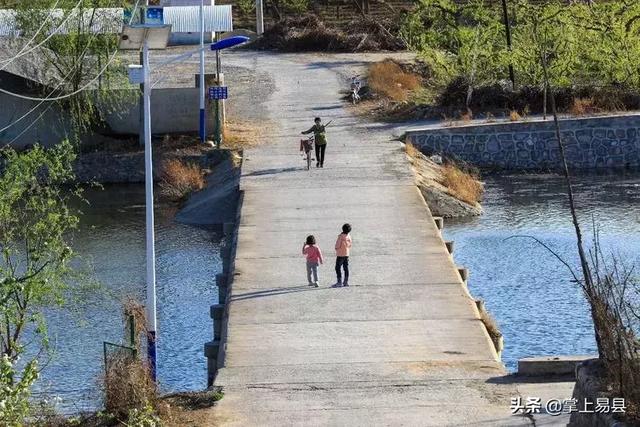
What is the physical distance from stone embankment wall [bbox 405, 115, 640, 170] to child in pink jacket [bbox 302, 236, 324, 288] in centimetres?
1947

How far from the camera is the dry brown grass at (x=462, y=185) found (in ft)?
123

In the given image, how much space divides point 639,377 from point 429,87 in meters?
37.7

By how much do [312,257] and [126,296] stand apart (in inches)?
158

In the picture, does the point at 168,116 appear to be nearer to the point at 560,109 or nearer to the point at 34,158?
the point at 560,109

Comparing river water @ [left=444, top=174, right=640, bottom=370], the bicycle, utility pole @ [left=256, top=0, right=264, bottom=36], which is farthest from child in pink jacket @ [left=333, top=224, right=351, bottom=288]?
utility pole @ [left=256, top=0, right=264, bottom=36]

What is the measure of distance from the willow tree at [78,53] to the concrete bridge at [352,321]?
30.1 feet

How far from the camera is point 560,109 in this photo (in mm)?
45594

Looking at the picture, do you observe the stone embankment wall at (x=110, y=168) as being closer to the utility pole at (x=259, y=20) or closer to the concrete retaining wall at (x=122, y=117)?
the concrete retaining wall at (x=122, y=117)

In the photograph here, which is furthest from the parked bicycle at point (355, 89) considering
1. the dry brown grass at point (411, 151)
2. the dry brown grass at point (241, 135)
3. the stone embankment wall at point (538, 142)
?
the dry brown grass at point (411, 151)

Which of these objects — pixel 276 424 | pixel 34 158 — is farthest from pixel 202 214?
pixel 276 424

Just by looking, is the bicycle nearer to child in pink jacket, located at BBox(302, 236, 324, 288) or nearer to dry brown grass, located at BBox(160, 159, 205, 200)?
dry brown grass, located at BBox(160, 159, 205, 200)

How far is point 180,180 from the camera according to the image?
133ft

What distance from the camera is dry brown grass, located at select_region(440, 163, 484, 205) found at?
123ft

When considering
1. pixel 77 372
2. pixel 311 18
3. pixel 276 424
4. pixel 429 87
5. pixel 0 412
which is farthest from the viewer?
pixel 311 18
